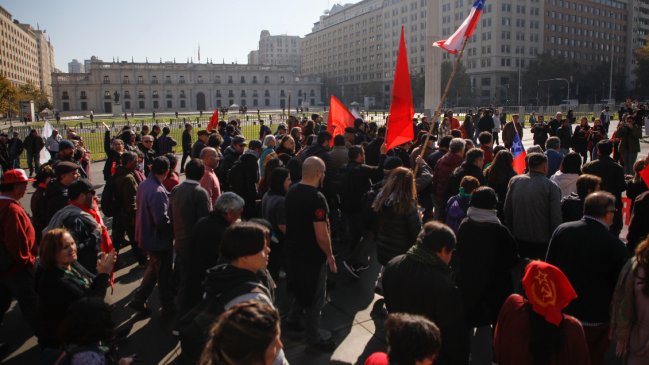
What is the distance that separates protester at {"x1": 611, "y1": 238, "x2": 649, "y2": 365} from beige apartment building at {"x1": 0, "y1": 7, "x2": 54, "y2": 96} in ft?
308

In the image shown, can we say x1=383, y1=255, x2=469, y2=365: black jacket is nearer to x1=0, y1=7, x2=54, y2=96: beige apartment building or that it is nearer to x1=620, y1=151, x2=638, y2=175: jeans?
x1=620, y1=151, x2=638, y2=175: jeans

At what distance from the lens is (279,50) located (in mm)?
190750

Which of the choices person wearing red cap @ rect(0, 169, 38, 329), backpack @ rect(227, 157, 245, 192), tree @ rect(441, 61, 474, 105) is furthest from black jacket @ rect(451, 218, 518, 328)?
tree @ rect(441, 61, 474, 105)

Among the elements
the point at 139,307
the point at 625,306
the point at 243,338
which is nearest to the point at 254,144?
the point at 139,307

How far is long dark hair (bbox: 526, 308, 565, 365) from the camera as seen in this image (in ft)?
8.93

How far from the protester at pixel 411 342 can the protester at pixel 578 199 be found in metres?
3.65

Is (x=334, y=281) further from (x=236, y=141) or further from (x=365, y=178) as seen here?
(x=236, y=141)

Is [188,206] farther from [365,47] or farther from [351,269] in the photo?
[365,47]

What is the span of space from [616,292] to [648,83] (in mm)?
96584

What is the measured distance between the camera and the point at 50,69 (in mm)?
174375

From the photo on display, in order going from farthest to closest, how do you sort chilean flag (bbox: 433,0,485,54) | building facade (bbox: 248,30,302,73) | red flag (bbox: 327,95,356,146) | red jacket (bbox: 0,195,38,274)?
building facade (bbox: 248,30,302,73), red flag (bbox: 327,95,356,146), chilean flag (bbox: 433,0,485,54), red jacket (bbox: 0,195,38,274)

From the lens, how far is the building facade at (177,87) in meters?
109

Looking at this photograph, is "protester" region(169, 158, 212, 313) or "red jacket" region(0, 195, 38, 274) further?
"protester" region(169, 158, 212, 313)

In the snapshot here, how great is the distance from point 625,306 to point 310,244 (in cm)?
267
